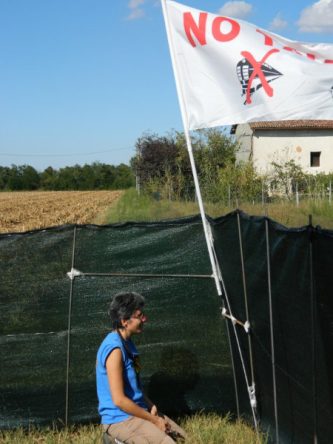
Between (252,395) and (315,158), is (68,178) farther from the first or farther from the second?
(252,395)

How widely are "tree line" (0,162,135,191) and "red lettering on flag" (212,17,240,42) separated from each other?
93.3 meters

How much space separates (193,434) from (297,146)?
3662 centimetres

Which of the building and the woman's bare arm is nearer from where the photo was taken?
the woman's bare arm

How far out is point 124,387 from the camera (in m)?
3.91

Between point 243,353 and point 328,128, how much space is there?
36999mm

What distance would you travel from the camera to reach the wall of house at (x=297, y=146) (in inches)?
1560

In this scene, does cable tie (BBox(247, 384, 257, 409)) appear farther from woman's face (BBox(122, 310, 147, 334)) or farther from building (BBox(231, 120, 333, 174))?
building (BBox(231, 120, 333, 174))

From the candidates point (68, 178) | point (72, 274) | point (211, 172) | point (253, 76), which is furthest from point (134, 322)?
point (68, 178)

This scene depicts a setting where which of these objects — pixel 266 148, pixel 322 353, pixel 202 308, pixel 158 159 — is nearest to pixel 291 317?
pixel 322 353

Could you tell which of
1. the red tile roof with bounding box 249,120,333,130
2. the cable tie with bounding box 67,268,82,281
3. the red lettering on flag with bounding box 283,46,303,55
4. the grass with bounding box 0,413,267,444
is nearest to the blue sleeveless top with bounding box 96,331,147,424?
the grass with bounding box 0,413,267,444

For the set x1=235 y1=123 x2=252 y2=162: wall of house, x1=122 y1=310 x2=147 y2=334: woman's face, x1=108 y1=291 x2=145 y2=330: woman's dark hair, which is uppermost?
x1=235 y1=123 x2=252 y2=162: wall of house

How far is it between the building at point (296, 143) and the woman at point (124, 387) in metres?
36.0

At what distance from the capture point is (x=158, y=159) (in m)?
37.9

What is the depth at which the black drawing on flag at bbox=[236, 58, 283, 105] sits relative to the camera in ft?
15.4
